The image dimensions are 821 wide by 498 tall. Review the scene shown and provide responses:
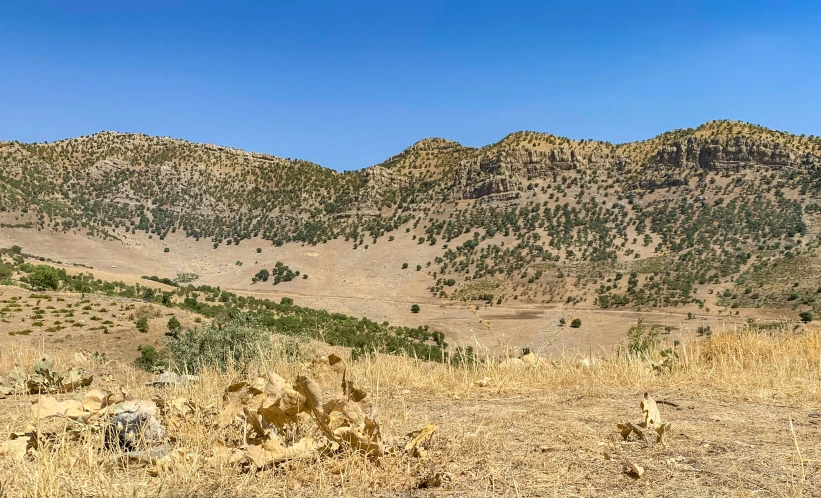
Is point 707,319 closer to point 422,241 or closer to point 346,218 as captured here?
point 422,241

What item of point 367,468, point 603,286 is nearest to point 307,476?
point 367,468

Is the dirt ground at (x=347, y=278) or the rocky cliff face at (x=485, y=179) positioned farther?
the rocky cliff face at (x=485, y=179)

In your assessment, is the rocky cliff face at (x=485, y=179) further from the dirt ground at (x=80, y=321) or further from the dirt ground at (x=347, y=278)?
the dirt ground at (x=80, y=321)

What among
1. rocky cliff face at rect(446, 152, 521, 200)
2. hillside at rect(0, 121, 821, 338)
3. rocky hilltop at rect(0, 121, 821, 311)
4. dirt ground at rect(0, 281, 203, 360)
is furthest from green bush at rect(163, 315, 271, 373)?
rocky cliff face at rect(446, 152, 521, 200)

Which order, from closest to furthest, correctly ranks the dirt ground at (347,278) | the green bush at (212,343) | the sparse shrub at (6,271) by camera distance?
the green bush at (212,343) < the sparse shrub at (6,271) < the dirt ground at (347,278)

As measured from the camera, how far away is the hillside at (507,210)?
3934 cm

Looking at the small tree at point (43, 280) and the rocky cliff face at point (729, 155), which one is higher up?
the rocky cliff face at point (729, 155)

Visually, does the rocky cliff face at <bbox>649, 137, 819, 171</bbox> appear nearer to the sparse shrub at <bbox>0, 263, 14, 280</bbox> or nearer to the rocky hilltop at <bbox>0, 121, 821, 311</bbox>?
the rocky hilltop at <bbox>0, 121, 821, 311</bbox>

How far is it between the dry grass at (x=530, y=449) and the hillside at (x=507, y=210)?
28.6 metres

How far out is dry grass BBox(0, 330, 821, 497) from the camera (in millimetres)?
2900

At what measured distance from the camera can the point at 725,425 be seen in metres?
4.27

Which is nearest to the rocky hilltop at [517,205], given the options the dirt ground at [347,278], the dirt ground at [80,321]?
the dirt ground at [347,278]

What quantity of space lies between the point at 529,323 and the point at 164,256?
→ 40030 millimetres

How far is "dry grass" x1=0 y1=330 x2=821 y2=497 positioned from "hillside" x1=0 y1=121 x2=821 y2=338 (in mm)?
28587
